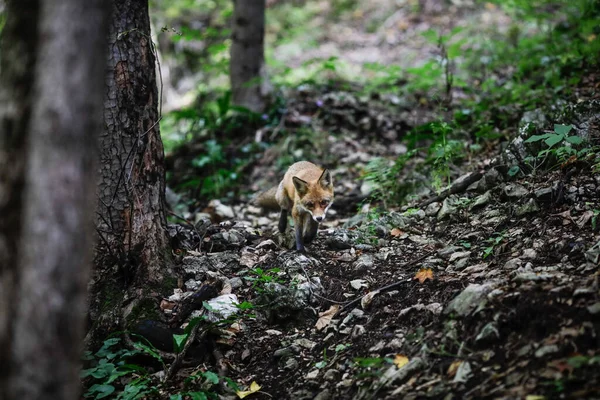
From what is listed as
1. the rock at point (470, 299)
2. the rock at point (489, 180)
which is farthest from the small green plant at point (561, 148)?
the rock at point (470, 299)

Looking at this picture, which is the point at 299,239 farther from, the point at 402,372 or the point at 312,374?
the point at 402,372

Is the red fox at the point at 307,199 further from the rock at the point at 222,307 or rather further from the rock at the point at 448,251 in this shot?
the rock at the point at 448,251

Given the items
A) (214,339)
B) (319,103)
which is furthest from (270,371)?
(319,103)

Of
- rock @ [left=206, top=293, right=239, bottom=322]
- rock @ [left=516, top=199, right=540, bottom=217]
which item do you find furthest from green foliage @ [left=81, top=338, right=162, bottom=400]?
rock @ [left=516, top=199, right=540, bottom=217]

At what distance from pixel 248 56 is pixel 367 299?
6850 millimetres

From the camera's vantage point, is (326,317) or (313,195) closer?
(326,317)

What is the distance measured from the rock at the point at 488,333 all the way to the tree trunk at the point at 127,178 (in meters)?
2.82

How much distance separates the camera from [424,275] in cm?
445

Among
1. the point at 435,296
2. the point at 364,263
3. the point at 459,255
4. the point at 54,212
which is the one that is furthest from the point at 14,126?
the point at 459,255

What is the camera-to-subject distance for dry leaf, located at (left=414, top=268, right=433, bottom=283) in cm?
441

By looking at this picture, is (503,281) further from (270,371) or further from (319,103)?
(319,103)

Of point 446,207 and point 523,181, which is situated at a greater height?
point 523,181

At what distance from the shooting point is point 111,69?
4.64m

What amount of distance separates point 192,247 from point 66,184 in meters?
3.40
